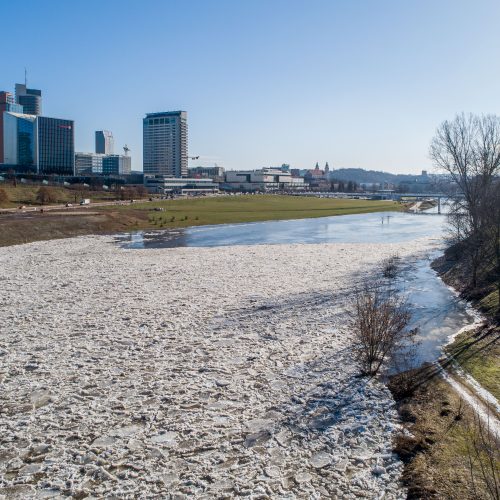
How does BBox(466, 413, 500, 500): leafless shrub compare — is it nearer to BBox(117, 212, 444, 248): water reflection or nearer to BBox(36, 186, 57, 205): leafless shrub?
BBox(117, 212, 444, 248): water reflection

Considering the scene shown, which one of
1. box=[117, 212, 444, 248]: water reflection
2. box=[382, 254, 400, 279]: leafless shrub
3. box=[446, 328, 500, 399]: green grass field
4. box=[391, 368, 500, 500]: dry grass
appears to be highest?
box=[117, 212, 444, 248]: water reflection

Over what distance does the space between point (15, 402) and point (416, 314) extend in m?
15.4

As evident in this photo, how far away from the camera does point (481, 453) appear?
10.5m

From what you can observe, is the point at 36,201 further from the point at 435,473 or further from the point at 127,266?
the point at 435,473

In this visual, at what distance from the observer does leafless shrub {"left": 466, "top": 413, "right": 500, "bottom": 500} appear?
31.2ft

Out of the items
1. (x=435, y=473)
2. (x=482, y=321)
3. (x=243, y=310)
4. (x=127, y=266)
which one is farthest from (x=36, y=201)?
(x=435, y=473)

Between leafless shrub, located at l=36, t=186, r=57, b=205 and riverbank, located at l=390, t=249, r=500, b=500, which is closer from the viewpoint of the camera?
riverbank, located at l=390, t=249, r=500, b=500

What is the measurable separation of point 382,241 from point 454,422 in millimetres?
40968

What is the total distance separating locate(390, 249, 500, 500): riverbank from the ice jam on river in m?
0.44

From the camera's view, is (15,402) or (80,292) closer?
(15,402)

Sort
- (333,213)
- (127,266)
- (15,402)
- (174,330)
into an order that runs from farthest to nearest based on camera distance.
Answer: (333,213), (127,266), (174,330), (15,402)

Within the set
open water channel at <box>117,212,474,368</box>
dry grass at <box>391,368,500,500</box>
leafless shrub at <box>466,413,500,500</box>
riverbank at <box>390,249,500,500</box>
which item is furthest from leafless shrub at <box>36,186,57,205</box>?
leafless shrub at <box>466,413,500,500</box>

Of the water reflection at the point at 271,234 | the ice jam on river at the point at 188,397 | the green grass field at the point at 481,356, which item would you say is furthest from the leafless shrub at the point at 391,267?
the water reflection at the point at 271,234

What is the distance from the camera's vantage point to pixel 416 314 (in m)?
21.7
